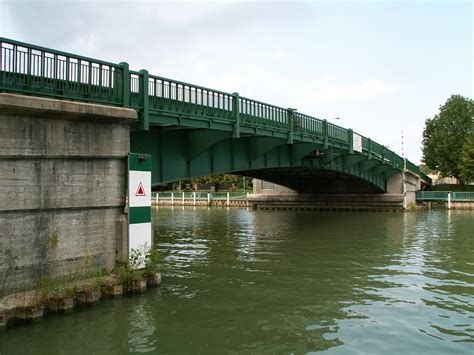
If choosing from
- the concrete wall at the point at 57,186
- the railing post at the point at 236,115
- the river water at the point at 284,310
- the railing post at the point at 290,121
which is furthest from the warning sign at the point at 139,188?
the railing post at the point at 290,121

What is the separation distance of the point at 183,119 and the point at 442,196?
5044 centimetres

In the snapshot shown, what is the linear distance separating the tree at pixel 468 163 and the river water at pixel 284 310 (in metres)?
46.0

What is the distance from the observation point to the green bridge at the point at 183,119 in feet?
37.8

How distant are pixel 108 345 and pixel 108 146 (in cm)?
516

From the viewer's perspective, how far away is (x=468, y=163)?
62031 millimetres

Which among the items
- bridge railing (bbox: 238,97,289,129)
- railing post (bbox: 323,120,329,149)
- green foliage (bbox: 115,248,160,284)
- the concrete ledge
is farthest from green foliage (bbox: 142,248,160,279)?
railing post (bbox: 323,120,329,149)

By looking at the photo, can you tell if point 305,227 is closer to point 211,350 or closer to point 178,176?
point 178,176

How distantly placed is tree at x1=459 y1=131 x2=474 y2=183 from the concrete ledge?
195 feet

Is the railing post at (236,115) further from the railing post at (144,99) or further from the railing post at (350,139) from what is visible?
the railing post at (350,139)

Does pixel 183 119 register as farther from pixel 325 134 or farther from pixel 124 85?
pixel 325 134

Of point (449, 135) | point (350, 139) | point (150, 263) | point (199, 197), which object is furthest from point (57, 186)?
point (449, 135)

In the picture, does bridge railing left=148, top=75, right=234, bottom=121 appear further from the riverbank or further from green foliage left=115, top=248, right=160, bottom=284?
the riverbank

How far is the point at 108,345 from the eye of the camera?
875cm

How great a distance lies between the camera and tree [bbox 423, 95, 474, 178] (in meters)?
72.7
